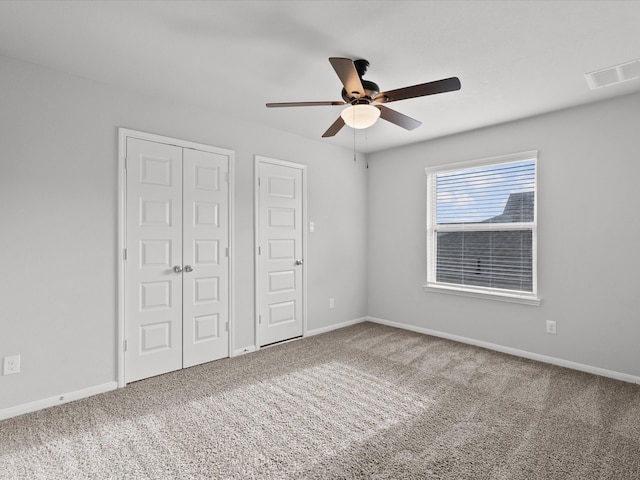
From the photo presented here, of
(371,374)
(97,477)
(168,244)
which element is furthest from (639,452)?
(168,244)

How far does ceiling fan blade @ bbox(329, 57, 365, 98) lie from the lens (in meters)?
1.94

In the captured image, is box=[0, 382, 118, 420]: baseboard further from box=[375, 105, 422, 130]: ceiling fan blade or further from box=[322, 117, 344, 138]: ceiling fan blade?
box=[375, 105, 422, 130]: ceiling fan blade

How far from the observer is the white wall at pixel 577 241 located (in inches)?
119

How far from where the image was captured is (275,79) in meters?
2.76

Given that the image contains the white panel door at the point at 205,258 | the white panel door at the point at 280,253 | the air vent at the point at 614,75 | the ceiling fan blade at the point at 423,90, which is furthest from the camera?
the white panel door at the point at 280,253

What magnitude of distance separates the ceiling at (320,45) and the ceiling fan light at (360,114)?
1.16ft

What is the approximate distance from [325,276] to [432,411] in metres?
2.37

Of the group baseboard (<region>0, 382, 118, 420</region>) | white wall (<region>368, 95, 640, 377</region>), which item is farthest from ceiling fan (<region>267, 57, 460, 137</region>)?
baseboard (<region>0, 382, 118, 420</region>)

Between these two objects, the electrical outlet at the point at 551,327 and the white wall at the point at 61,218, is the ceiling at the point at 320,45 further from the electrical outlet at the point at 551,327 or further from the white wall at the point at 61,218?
the electrical outlet at the point at 551,327

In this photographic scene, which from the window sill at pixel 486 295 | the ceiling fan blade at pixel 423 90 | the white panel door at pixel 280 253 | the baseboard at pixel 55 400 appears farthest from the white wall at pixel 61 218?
the window sill at pixel 486 295

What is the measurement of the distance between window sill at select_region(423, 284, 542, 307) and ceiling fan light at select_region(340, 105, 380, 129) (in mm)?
2542

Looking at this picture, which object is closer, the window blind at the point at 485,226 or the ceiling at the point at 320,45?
the ceiling at the point at 320,45

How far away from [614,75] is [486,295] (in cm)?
232

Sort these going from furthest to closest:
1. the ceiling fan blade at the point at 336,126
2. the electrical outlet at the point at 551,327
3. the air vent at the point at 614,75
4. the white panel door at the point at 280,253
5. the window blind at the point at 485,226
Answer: the white panel door at the point at 280,253
the window blind at the point at 485,226
the electrical outlet at the point at 551,327
the ceiling fan blade at the point at 336,126
the air vent at the point at 614,75
